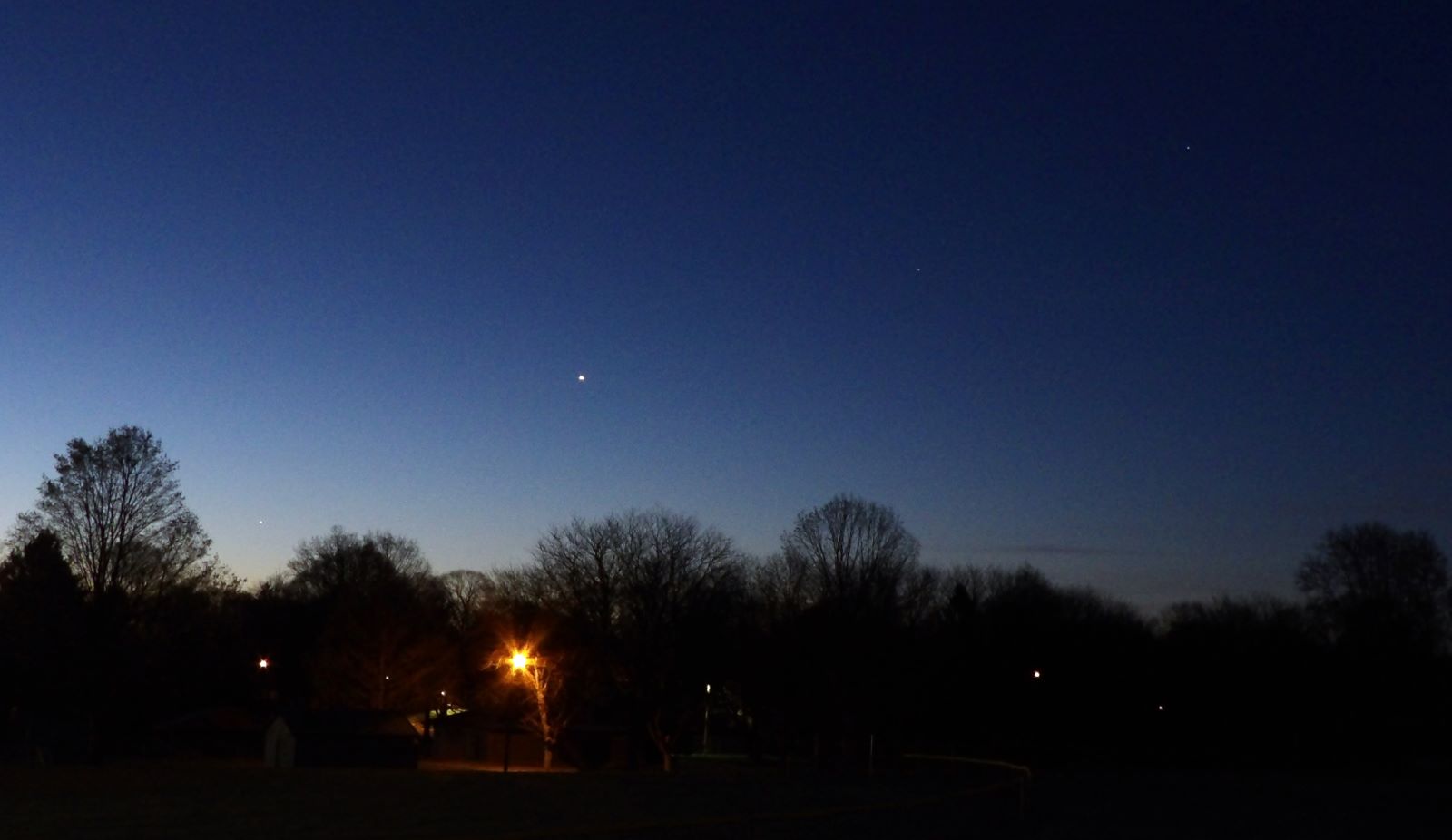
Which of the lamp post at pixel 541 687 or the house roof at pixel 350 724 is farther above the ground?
the lamp post at pixel 541 687

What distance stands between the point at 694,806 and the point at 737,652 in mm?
34687

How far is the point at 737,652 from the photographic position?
6988cm

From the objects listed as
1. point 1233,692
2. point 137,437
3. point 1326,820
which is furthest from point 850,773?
point 1233,692

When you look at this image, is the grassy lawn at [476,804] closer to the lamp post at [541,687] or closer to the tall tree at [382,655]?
the lamp post at [541,687]

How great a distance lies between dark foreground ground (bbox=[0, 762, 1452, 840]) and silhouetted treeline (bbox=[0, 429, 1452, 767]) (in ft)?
25.9

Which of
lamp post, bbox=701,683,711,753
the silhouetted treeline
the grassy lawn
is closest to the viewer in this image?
the grassy lawn

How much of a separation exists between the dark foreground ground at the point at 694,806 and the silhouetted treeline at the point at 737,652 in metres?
7.88

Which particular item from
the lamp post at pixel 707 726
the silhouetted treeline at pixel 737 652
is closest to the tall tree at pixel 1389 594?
the silhouetted treeline at pixel 737 652

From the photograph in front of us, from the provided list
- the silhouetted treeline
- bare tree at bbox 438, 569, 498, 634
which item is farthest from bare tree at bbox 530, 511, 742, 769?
bare tree at bbox 438, 569, 498, 634

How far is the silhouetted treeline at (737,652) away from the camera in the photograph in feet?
184

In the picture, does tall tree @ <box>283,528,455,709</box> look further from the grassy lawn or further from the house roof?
the grassy lawn

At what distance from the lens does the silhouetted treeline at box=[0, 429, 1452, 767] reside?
55938 millimetres

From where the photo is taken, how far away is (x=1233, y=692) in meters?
86.9

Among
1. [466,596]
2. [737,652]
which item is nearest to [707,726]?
[737,652]
